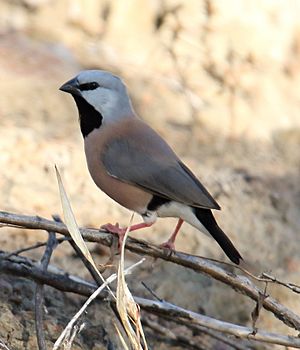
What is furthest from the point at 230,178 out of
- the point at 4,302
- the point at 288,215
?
the point at 4,302

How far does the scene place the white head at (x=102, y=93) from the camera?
504cm

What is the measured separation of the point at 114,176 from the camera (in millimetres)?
4836

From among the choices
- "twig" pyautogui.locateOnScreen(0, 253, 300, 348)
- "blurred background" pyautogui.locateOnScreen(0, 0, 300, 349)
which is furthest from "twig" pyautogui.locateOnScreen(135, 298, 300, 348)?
"blurred background" pyautogui.locateOnScreen(0, 0, 300, 349)

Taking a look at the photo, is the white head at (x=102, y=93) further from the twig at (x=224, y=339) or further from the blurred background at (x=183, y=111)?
the twig at (x=224, y=339)

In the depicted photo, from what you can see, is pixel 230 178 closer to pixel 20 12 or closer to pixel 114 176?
pixel 114 176

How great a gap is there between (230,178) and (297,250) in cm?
75

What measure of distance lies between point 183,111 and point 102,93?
236 centimetres

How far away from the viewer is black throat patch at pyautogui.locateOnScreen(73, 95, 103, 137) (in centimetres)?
507

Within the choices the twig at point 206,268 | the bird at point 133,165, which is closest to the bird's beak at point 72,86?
the bird at point 133,165

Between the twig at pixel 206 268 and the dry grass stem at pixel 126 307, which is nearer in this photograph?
the dry grass stem at pixel 126 307

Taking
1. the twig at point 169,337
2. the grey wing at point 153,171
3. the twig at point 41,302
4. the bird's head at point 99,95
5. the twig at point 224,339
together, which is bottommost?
the twig at point 169,337

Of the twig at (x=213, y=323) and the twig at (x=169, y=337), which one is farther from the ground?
the twig at (x=213, y=323)

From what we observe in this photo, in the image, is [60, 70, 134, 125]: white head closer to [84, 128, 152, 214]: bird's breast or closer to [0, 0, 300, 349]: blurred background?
[84, 128, 152, 214]: bird's breast

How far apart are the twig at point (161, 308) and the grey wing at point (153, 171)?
53cm
